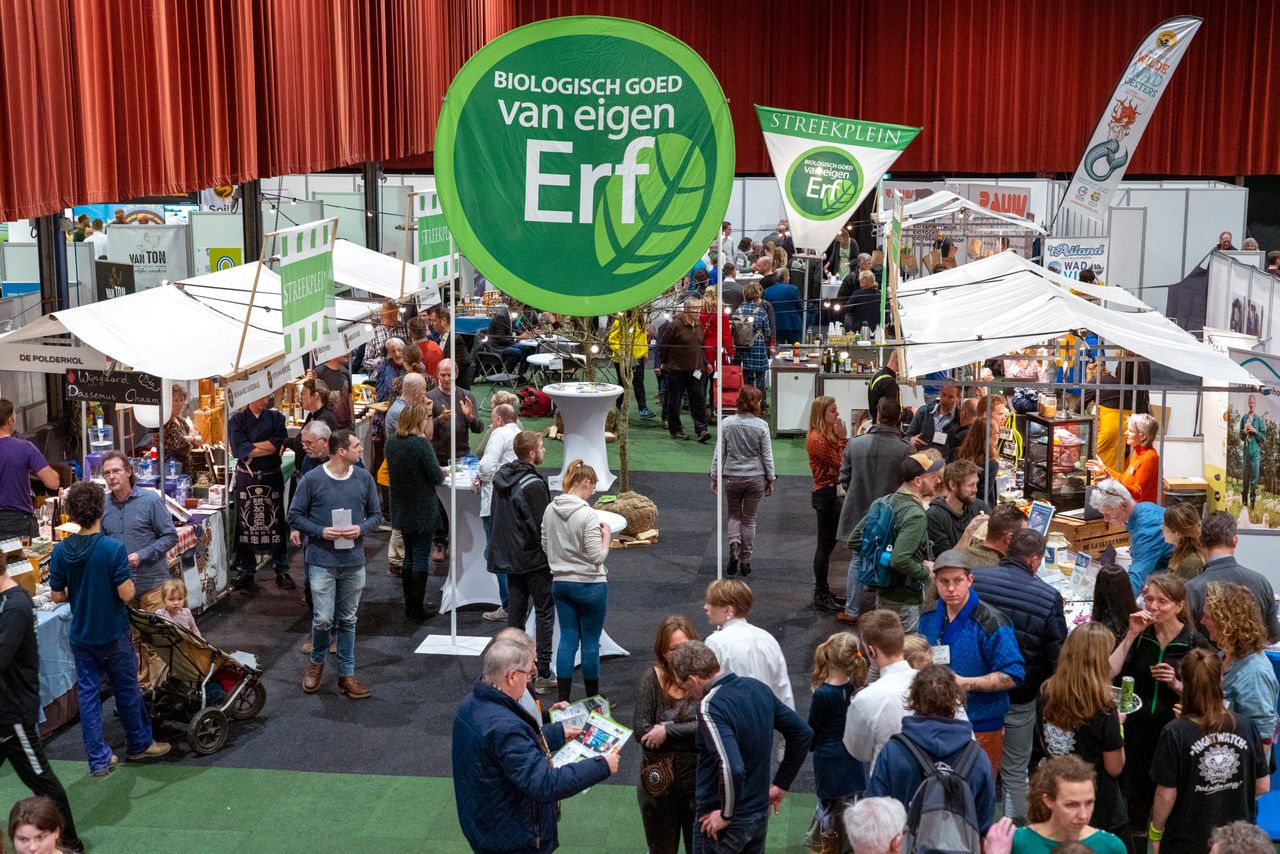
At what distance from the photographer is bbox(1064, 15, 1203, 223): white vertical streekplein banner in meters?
15.6

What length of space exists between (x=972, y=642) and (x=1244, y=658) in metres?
1.00

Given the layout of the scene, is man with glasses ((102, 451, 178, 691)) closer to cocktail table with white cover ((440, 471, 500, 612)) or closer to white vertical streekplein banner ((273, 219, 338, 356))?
white vertical streekplein banner ((273, 219, 338, 356))

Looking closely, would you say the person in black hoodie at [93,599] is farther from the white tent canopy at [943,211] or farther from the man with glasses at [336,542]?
the white tent canopy at [943,211]

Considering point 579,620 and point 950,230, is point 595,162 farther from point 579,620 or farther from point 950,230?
point 950,230

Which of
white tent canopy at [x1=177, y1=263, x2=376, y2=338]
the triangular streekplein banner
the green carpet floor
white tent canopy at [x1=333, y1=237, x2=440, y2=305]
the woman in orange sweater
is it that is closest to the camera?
the green carpet floor

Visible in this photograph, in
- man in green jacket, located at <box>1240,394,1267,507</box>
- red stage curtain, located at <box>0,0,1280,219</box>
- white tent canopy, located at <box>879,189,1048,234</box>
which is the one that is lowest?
man in green jacket, located at <box>1240,394,1267,507</box>

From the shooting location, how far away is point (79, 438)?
35.3 ft

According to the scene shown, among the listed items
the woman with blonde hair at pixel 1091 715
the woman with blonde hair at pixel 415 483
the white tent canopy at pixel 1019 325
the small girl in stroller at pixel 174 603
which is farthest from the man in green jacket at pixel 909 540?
the small girl in stroller at pixel 174 603

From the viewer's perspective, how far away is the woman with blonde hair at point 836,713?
5.25 meters

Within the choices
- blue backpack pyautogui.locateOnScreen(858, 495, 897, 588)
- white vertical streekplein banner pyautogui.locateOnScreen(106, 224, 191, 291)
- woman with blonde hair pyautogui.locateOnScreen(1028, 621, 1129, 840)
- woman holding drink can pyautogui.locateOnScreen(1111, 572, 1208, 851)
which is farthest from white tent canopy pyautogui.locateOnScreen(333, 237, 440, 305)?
woman with blonde hair pyautogui.locateOnScreen(1028, 621, 1129, 840)

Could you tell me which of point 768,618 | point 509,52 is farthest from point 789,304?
point 509,52

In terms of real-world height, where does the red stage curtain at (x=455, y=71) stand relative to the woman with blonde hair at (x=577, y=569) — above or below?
above

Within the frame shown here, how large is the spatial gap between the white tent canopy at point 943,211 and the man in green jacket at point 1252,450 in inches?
266

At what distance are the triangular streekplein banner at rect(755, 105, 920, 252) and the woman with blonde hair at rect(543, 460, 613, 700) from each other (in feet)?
18.5
